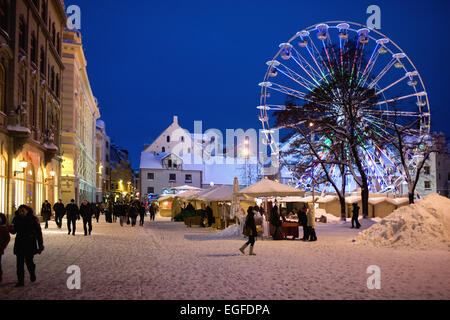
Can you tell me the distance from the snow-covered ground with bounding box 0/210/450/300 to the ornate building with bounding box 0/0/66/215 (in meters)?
8.82

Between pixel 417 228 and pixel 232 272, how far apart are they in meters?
9.51

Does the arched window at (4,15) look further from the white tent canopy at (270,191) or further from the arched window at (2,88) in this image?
the white tent canopy at (270,191)

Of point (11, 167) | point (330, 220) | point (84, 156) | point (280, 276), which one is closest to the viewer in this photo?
point (280, 276)

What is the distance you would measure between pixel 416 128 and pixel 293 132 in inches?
366

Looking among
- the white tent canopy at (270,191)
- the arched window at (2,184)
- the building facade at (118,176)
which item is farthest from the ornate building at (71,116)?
the building facade at (118,176)

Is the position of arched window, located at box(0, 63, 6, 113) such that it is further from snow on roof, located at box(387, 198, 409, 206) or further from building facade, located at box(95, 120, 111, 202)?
building facade, located at box(95, 120, 111, 202)

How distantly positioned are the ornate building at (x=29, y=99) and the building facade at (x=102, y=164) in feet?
138

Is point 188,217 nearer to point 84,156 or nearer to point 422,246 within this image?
point 422,246

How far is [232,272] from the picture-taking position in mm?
11875

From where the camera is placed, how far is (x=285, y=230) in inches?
911

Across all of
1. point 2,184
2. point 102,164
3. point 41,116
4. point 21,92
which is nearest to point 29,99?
point 21,92

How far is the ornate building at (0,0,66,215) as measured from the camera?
24953 mm

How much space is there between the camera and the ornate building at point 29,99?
81.9ft
